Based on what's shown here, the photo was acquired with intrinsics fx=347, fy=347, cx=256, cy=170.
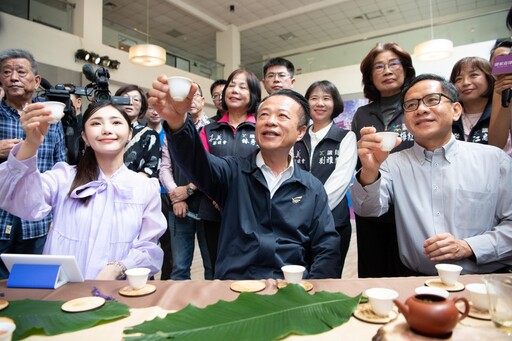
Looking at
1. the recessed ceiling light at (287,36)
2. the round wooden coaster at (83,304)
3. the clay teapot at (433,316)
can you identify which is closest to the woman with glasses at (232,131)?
the round wooden coaster at (83,304)

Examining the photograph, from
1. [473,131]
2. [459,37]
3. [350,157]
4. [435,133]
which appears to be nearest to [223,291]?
[435,133]

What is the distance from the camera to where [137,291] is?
45.6 inches

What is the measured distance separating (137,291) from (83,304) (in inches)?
6.7

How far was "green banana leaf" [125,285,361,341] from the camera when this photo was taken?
2.76ft

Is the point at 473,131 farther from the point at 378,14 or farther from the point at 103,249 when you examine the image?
the point at 378,14

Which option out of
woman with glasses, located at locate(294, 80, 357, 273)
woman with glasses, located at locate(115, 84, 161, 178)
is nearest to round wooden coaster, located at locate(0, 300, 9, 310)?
woman with glasses, located at locate(115, 84, 161, 178)

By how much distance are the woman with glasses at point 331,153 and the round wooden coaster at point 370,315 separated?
121cm

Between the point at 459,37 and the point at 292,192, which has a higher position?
the point at 459,37

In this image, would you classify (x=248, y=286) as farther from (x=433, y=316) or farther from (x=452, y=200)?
(x=452, y=200)

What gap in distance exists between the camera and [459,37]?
Result: 22.6 feet

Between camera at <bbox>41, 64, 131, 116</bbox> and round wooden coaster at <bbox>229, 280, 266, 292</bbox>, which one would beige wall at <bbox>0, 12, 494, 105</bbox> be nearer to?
camera at <bbox>41, 64, 131, 116</bbox>

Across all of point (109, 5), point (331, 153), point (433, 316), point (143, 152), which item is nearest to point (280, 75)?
point (331, 153)

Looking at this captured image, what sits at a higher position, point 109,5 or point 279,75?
point 109,5

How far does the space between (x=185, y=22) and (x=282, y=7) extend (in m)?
2.62
